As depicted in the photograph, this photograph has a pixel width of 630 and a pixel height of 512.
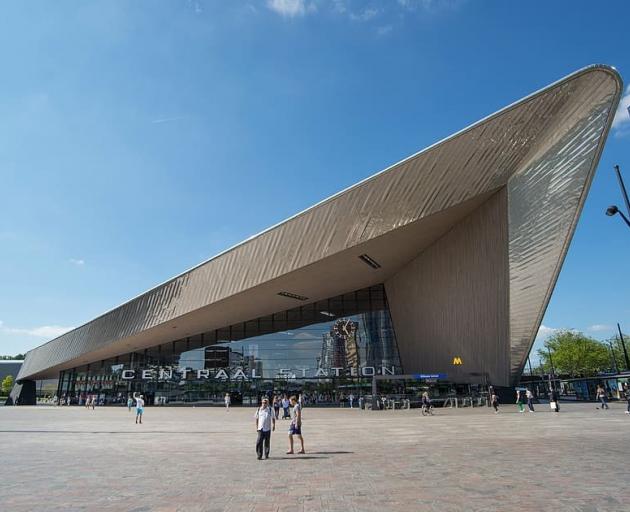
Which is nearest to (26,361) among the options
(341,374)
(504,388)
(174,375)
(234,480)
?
(174,375)

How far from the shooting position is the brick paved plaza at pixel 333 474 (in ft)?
16.9

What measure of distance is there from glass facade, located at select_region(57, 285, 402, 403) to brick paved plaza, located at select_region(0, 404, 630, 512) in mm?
22311

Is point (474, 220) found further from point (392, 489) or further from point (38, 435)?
point (38, 435)

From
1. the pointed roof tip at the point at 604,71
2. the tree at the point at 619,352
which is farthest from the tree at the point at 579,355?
the pointed roof tip at the point at 604,71

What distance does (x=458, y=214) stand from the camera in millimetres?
21297

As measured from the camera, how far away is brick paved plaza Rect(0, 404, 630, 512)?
5.16m

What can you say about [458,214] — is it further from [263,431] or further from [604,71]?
[263,431]

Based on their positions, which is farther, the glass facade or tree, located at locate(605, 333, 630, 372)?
tree, located at locate(605, 333, 630, 372)

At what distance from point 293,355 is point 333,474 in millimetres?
28279

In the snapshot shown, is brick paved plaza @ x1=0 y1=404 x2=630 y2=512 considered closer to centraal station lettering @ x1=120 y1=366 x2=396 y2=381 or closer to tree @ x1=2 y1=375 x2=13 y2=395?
centraal station lettering @ x1=120 y1=366 x2=396 y2=381

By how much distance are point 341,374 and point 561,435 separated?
23129 millimetres

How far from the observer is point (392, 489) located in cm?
581

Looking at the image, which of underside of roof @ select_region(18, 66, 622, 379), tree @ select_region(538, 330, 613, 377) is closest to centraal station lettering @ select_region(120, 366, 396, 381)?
underside of roof @ select_region(18, 66, 622, 379)

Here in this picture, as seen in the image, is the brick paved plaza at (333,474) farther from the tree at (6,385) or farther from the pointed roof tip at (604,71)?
the tree at (6,385)
